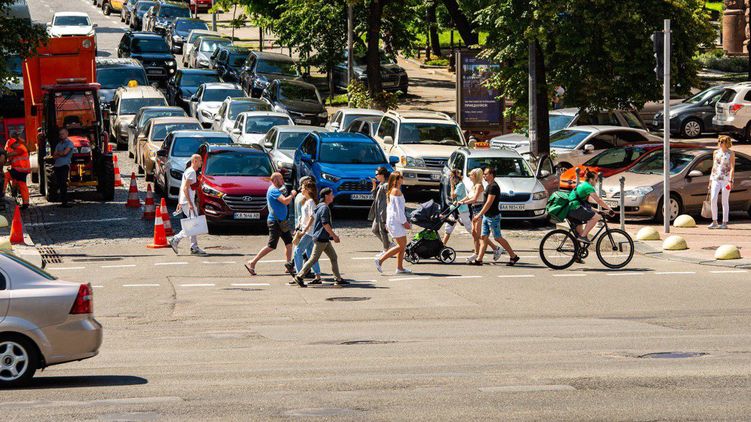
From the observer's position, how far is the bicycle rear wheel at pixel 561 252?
22.0 metres

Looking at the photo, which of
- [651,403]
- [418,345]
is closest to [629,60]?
[418,345]

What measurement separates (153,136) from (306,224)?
50.4 ft

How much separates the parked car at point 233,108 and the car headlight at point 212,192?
12.9 meters

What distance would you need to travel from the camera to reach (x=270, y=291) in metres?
19.7

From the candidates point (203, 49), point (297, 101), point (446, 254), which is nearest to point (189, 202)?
point (446, 254)

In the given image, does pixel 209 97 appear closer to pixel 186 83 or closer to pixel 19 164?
pixel 186 83

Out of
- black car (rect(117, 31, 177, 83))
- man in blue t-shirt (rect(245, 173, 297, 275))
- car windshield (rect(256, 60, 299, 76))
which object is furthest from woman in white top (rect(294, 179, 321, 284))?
black car (rect(117, 31, 177, 83))

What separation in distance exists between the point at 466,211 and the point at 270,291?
5.44 metres

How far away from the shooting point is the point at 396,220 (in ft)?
69.5

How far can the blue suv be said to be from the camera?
93.4ft

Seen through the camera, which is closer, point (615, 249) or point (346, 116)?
point (615, 249)

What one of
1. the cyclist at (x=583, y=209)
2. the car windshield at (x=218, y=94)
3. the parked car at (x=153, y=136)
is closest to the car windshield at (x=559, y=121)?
the parked car at (x=153, y=136)

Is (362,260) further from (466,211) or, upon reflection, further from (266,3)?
(266,3)

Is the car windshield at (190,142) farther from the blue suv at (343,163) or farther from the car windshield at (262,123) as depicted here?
the car windshield at (262,123)
